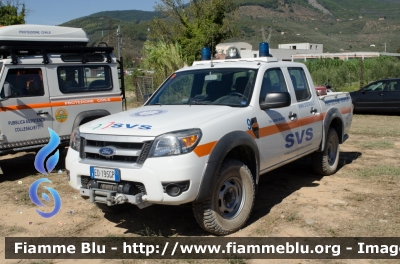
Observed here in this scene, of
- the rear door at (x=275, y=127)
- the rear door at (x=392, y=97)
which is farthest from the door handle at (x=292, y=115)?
the rear door at (x=392, y=97)

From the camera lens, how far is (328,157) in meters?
7.78

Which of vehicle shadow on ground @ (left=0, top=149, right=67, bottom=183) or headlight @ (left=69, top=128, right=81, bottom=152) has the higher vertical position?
headlight @ (left=69, top=128, right=81, bottom=152)

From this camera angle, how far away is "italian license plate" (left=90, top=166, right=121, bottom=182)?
473 centimetres

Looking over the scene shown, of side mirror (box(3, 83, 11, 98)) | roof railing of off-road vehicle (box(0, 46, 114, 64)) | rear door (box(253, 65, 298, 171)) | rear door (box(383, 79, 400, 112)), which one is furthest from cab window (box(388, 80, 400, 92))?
side mirror (box(3, 83, 11, 98))

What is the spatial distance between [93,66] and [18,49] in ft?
5.13

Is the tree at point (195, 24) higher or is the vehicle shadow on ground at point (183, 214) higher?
the tree at point (195, 24)

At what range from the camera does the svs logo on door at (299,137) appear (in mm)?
6246

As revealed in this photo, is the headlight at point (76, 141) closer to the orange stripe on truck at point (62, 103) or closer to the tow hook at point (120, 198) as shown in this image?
the tow hook at point (120, 198)

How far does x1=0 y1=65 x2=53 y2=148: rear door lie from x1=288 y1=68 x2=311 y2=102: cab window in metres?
4.43

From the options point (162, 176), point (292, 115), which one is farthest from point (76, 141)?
point (292, 115)

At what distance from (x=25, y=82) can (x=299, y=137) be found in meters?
4.85

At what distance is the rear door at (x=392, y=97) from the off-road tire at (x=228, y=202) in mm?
12890

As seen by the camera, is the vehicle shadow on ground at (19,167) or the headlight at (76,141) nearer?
the headlight at (76,141)

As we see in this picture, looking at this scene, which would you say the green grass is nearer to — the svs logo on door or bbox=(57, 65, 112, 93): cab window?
the svs logo on door
